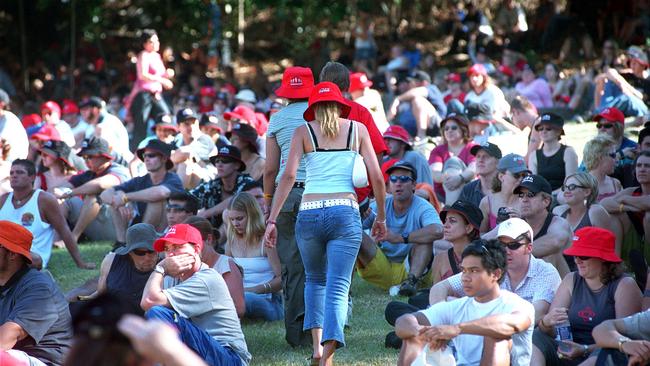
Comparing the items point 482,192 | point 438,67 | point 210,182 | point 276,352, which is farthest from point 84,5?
point 276,352

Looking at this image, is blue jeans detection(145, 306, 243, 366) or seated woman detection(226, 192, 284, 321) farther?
seated woman detection(226, 192, 284, 321)

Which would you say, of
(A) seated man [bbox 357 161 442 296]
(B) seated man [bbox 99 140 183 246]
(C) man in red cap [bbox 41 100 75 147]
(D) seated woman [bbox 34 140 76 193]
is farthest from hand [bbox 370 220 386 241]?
(C) man in red cap [bbox 41 100 75 147]

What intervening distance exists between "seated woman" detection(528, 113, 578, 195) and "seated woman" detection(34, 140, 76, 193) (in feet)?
17.1

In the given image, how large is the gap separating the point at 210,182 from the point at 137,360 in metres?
7.62

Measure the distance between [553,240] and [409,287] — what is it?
1.51 metres

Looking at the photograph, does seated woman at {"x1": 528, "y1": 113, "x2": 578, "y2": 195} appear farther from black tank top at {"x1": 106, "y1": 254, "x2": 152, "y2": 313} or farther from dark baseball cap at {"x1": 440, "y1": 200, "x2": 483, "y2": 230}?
black tank top at {"x1": 106, "y1": 254, "x2": 152, "y2": 313}

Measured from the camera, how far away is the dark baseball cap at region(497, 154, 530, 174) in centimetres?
895

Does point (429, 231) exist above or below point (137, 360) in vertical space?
below

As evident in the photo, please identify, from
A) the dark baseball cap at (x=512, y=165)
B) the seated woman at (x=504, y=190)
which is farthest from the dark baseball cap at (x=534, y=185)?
the dark baseball cap at (x=512, y=165)

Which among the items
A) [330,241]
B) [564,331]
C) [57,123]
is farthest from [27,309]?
[57,123]

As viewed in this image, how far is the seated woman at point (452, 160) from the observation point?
10.8 metres

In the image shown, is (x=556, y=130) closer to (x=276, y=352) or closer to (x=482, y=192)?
(x=482, y=192)

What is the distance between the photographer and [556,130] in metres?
10.4

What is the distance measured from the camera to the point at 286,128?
699 cm
